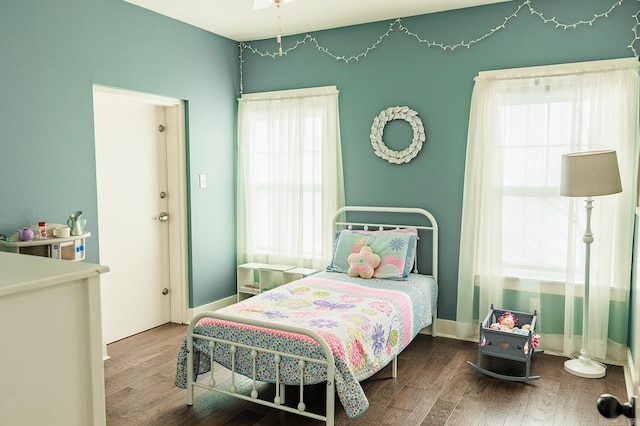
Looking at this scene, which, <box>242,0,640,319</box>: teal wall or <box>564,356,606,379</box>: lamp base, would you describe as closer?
<box>564,356,606,379</box>: lamp base

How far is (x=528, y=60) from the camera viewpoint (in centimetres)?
380

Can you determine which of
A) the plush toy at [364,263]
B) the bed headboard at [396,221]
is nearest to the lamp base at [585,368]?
the bed headboard at [396,221]

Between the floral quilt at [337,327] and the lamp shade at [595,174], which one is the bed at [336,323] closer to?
the floral quilt at [337,327]

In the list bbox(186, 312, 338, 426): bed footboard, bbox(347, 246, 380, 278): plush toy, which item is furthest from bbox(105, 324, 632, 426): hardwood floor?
bbox(347, 246, 380, 278): plush toy

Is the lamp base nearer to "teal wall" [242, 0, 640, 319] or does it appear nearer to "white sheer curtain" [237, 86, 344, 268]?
"teal wall" [242, 0, 640, 319]

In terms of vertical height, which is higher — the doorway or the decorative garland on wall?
the decorative garland on wall

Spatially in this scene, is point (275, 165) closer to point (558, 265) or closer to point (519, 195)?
point (519, 195)

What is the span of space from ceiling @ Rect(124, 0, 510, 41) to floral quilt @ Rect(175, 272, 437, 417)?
2111 millimetres

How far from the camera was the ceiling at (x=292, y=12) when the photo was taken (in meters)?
3.88

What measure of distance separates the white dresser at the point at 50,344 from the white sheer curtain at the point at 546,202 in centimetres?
324

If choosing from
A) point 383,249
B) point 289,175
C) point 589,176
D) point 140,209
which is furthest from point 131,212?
point 589,176

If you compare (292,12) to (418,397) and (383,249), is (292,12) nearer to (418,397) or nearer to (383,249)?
(383,249)

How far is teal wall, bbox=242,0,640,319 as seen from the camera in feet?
12.0

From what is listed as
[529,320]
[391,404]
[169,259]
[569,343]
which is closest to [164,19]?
[169,259]
